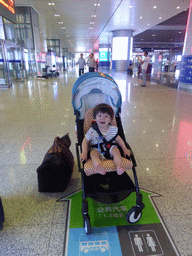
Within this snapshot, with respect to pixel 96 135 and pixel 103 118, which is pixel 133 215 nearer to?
pixel 96 135

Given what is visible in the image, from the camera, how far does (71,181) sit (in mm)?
2240

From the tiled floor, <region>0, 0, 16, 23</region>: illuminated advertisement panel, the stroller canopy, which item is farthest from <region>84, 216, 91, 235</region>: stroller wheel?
<region>0, 0, 16, 23</region>: illuminated advertisement panel

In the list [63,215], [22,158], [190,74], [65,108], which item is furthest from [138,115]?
[190,74]

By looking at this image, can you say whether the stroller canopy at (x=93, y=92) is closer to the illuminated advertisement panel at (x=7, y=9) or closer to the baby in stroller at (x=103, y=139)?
the baby in stroller at (x=103, y=139)

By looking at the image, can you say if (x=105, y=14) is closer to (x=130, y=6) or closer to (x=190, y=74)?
(x=130, y=6)

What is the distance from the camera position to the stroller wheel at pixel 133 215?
156 cm

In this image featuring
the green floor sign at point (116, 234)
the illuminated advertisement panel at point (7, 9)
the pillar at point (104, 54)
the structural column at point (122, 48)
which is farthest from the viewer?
the pillar at point (104, 54)

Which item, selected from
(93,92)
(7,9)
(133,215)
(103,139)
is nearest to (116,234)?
(133,215)

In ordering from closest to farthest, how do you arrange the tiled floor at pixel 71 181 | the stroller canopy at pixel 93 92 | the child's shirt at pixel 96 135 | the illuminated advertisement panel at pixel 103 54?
the tiled floor at pixel 71 181 < the child's shirt at pixel 96 135 < the stroller canopy at pixel 93 92 < the illuminated advertisement panel at pixel 103 54

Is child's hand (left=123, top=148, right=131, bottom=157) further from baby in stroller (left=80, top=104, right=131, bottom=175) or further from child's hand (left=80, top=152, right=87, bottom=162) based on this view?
child's hand (left=80, top=152, right=87, bottom=162)

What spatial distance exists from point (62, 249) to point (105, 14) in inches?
572

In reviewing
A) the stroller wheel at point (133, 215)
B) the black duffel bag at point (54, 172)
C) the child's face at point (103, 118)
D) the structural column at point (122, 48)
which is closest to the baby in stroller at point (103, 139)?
the child's face at point (103, 118)

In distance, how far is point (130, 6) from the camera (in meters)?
11.1

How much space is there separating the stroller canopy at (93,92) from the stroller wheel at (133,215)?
122cm
